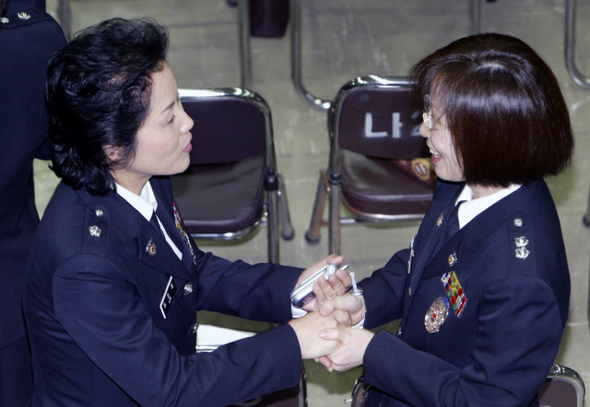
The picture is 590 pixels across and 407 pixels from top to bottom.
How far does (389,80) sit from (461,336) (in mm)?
1177

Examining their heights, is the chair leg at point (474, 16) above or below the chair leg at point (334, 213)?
above

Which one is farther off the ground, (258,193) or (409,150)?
(409,150)

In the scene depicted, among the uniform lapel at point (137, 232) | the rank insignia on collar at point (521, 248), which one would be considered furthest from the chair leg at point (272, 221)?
the rank insignia on collar at point (521, 248)

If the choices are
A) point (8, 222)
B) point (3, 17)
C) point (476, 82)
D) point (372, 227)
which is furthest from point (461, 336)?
point (372, 227)

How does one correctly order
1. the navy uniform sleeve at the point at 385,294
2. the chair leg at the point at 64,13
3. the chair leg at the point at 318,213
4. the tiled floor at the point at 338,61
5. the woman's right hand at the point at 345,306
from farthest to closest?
the chair leg at the point at 64,13 → the tiled floor at the point at 338,61 → the chair leg at the point at 318,213 → the navy uniform sleeve at the point at 385,294 → the woman's right hand at the point at 345,306

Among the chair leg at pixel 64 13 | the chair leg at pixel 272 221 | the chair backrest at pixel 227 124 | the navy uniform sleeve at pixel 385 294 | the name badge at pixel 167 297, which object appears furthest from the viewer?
the chair leg at pixel 64 13

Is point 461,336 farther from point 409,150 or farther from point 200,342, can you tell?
point 409,150

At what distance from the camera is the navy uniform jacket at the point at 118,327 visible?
58.4 inches

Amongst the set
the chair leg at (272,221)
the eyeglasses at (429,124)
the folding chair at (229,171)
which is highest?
the eyeglasses at (429,124)

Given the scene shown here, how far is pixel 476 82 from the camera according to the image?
1491mm

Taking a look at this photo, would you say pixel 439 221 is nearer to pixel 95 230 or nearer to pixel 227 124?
pixel 95 230

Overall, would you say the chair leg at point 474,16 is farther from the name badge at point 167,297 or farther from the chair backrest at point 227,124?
the name badge at point 167,297

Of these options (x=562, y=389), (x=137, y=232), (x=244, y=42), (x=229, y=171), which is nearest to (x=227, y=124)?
(x=229, y=171)

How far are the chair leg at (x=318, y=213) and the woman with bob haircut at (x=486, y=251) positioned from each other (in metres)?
1.54
